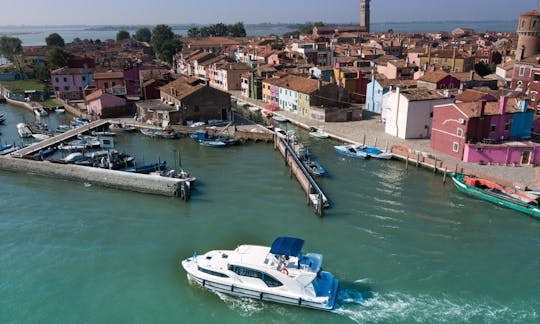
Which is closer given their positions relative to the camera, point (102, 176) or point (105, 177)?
point (105, 177)

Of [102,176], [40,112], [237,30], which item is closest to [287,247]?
[102,176]

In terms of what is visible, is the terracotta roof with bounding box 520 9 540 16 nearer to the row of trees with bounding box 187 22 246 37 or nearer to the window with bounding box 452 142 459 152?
the window with bounding box 452 142 459 152

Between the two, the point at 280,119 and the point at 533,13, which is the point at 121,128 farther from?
the point at 533,13

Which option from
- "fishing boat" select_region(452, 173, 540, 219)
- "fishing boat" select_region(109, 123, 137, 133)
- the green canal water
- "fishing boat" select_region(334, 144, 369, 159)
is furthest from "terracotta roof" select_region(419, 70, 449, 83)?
"fishing boat" select_region(109, 123, 137, 133)

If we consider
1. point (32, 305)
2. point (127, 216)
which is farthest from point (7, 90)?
point (32, 305)

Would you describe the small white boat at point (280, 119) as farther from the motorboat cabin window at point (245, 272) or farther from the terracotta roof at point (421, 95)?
the motorboat cabin window at point (245, 272)

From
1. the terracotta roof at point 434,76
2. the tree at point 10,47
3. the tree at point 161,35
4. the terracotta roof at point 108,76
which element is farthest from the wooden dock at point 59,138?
the tree at point 161,35

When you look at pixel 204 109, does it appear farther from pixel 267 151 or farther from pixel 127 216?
pixel 127 216
